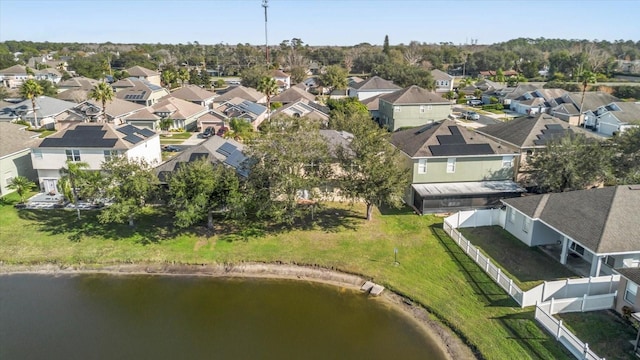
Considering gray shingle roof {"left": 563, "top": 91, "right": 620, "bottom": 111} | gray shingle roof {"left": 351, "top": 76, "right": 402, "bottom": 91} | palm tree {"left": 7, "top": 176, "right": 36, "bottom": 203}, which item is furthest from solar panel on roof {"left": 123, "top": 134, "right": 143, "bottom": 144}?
gray shingle roof {"left": 563, "top": 91, "right": 620, "bottom": 111}

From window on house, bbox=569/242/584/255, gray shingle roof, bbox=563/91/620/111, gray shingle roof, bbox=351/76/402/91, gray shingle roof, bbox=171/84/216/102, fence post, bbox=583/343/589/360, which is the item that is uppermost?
gray shingle roof, bbox=351/76/402/91

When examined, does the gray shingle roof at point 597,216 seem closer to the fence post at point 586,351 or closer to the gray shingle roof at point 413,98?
the fence post at point 586,351

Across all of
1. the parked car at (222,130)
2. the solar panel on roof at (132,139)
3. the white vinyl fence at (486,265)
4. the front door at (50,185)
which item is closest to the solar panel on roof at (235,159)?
the solar panel on roof at (132,139)

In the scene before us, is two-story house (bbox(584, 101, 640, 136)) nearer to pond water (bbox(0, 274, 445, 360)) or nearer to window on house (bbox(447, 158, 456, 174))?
window on house (bbox(447, 158, 456, 174))

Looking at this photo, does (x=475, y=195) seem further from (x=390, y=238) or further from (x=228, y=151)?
(x=228, y=151)

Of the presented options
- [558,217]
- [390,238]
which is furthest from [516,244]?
[390,238]

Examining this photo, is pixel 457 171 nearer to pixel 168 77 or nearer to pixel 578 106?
pixel 578 106
